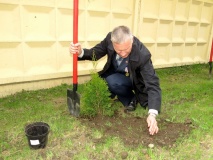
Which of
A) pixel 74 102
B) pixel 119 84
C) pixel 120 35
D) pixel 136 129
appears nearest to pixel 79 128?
pixel 74 102

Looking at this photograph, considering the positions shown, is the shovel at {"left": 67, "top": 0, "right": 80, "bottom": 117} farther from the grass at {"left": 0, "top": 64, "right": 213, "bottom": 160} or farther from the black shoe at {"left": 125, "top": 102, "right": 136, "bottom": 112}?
the black shoe at {"left": 125, "top": 102, "right": 136, "bottom": 112}

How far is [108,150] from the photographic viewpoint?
2.58 m

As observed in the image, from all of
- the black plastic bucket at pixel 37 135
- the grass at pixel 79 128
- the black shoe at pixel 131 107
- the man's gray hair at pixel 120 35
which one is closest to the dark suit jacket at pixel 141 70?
the black shoe at pixel 131 107

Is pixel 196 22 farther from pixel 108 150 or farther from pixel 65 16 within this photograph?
pixel 108 150

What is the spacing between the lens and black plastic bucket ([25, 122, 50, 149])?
2439 millimetres

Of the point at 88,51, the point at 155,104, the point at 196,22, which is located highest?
the point at 196,22

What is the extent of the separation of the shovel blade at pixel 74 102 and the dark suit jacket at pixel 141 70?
1.85 ft

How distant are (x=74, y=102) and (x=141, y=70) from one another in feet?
3.47

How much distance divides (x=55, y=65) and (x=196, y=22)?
4.58 metres

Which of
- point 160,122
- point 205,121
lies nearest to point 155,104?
point 160,122

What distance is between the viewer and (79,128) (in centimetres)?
300

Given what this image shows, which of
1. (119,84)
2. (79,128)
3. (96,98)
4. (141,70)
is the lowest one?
(79,128)

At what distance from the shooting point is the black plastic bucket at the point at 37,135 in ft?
8.00

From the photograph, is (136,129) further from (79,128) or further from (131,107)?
(79,128)
